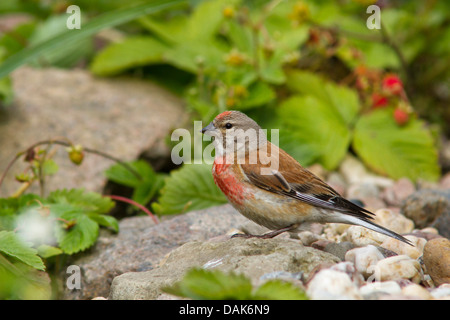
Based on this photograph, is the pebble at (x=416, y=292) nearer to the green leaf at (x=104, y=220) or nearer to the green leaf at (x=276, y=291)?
the green leaf at (x=276, y=291)

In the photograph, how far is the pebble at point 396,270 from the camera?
266cm

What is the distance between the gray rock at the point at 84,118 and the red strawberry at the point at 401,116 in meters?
1.86

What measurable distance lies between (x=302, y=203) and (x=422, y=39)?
3.49m

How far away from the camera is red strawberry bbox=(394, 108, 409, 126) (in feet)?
16.6

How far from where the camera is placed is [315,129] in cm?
504

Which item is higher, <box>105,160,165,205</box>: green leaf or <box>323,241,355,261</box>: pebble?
<box>105,160,165,205</box>: green leaf

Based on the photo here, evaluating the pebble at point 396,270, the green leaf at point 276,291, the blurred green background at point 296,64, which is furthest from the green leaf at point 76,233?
the pebble at point 396,270

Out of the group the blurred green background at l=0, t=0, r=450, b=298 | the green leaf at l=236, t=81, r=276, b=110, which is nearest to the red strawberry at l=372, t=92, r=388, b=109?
the blurred green background at l=0, t=0, r=450, b=298

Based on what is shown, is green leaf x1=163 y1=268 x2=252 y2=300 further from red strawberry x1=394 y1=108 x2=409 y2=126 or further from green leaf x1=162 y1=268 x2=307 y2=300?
red strawberry x1=394 y1=108 x2=409 y2=126

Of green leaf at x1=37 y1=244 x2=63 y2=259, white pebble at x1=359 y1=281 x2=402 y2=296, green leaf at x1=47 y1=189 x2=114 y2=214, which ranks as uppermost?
green leaf at x1=47 y1=189 x2=114 y2=214

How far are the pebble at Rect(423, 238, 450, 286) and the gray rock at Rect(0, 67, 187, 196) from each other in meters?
2.55

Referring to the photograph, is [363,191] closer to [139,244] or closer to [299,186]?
[299,186]

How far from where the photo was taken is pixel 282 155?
3.32 metres
